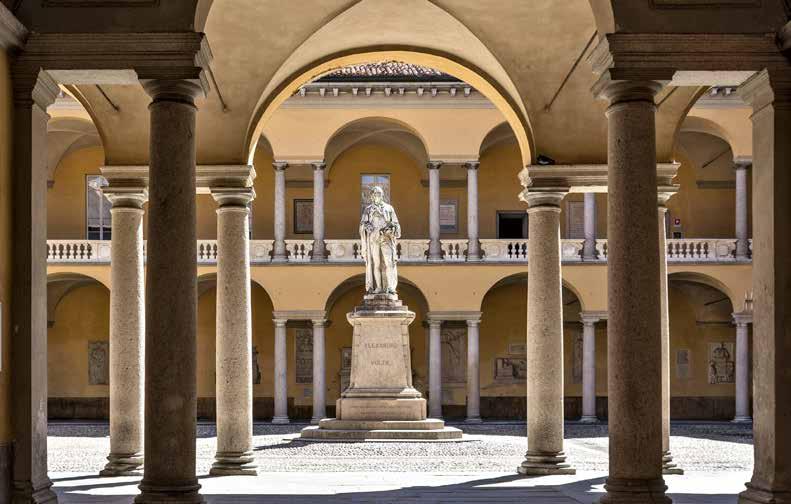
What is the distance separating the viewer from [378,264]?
23.9 meters

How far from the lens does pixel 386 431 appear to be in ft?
73.3

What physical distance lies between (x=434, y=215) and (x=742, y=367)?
29.9 ft

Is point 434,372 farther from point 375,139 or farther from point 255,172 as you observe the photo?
point 255,172

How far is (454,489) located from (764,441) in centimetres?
497

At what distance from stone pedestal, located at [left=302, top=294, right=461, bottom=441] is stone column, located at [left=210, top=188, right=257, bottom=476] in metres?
7.98

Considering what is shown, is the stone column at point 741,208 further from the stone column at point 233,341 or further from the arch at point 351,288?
the stone column at point 233,341

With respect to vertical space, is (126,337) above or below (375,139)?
below

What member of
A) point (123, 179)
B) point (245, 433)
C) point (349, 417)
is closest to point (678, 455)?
point (349, 417)

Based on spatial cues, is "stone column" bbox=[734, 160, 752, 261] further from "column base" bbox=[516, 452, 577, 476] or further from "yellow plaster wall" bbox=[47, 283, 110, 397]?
"column base" bbox=[516, 452, 577, 476]

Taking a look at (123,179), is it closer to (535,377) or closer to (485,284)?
(535,377)

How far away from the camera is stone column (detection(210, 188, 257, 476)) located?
1438cm

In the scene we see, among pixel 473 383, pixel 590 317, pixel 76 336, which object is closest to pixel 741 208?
pixel 590 317

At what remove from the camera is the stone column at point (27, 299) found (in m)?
9.13

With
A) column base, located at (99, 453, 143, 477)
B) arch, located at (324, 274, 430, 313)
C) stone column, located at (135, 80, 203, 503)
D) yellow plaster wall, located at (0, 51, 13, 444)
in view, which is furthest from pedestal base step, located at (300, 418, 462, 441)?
yellow plaster wall, located at (0, 51, 13, 444)
